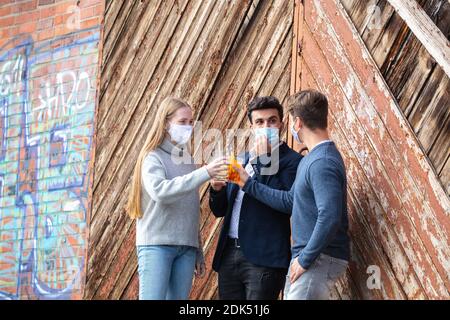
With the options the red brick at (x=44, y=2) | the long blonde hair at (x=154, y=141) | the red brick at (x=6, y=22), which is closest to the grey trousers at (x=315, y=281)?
the long blonde hair at (x=154, y=141)

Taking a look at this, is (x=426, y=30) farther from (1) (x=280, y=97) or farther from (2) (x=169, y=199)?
(2) (x=169, y=199)

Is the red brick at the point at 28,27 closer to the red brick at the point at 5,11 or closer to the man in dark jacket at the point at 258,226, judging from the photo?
the red brick at the point at 5,11

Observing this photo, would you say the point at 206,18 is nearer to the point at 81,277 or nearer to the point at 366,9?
the point at 366,9

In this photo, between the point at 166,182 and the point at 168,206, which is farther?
the point at 168,206

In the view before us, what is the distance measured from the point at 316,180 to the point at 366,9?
148 centimetres

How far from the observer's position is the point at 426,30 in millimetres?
4930

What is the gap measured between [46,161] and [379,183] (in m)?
4.05

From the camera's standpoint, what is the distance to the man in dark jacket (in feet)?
15.9

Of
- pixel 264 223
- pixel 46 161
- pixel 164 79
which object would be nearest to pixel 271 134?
pixel 264 223

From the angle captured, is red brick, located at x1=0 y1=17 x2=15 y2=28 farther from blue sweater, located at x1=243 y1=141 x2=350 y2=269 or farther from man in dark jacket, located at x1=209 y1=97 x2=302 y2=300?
blue sweater, located at x1=243 y1=141 x2=350 y2=269

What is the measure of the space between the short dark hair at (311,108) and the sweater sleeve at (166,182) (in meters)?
0.64

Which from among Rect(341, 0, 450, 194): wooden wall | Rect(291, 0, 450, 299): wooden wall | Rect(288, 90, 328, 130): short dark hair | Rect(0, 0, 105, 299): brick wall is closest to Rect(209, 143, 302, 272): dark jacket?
Rect(288, 90, 328, 130): short dark hair

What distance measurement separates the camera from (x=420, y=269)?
4836mm
